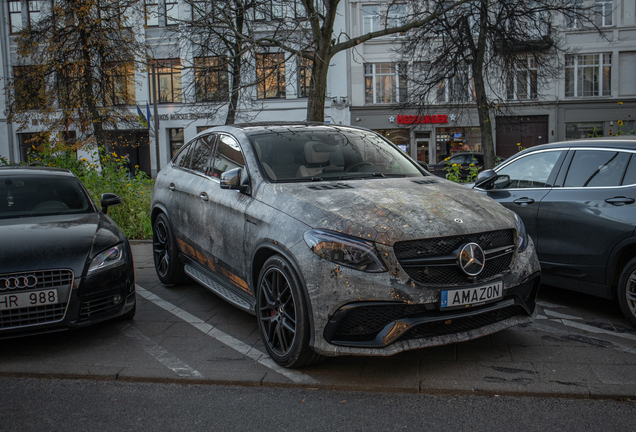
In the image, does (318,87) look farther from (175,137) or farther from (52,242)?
(175,137)

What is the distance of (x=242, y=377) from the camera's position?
12.4 feet

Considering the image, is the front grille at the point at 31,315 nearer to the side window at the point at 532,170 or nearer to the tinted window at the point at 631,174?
the side window at the point at 532,170

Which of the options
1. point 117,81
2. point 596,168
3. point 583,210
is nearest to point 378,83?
point 117,81

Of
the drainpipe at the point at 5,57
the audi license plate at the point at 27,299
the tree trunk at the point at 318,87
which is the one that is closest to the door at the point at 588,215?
the audi license plate at the point at 27,299

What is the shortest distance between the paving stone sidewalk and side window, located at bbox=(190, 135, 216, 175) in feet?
4.89

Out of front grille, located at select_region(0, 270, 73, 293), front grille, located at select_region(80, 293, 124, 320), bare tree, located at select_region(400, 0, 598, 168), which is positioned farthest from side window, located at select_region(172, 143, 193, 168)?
bare tree, located at select_region(400, 0, 598, 168)

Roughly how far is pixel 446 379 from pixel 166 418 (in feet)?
5.98

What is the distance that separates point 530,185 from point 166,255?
4106 mm

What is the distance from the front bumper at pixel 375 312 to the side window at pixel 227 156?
1.56 meters

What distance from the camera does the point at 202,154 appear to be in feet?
19.0

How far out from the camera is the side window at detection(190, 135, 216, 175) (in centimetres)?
555

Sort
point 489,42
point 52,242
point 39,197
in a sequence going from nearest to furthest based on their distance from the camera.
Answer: point 52,242 < point 39,197 < point 489,42

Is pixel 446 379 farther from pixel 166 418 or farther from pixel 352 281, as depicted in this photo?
pixel 166 418

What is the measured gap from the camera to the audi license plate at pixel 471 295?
3.48 meters
